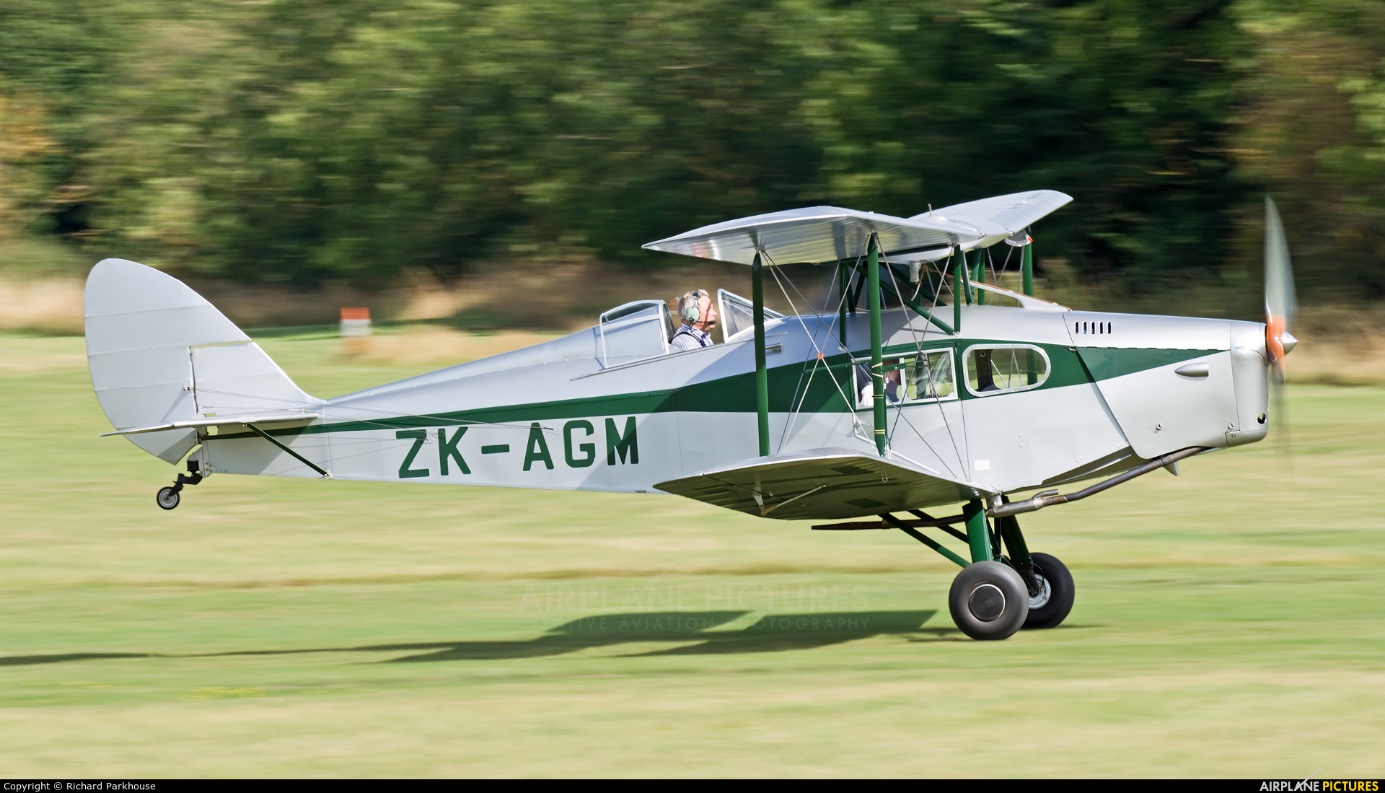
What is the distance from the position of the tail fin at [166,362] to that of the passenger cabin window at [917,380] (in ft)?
12.6

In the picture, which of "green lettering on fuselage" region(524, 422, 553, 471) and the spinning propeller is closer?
the spinning propeller

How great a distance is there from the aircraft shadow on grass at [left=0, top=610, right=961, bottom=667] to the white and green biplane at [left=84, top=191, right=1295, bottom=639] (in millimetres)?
832

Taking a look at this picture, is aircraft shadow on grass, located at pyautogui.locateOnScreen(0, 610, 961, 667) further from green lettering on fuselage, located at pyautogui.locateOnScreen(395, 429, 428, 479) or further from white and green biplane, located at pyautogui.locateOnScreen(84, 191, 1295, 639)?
green lettering on fuselage, located at pyautogui.locateOnScreen(395, 429, 428, 479)

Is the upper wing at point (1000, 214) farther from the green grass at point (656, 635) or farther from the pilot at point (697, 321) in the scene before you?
the green grass at point (656, 635)

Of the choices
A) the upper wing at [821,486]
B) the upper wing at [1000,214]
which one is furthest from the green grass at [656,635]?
the upper wing at [1000,214]

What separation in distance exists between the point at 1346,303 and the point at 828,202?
10.00 m

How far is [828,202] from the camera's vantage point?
1152 inches

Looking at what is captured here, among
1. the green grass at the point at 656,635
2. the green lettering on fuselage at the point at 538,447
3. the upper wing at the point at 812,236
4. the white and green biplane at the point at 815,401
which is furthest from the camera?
the green lettering on fuselage at the point at 538,447

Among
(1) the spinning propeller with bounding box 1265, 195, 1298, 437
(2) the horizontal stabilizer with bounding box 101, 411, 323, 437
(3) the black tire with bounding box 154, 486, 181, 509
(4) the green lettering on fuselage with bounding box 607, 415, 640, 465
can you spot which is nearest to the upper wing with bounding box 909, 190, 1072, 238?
(1) the spinning propeller with bounding box 1265, 195, 1298, 437

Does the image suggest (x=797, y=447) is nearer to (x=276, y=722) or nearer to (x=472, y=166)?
(x=276, y=722)

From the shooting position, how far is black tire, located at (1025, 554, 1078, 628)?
34.5 ft

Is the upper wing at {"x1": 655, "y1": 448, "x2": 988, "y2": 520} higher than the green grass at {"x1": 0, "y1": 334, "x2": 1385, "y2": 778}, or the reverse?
the upper wing at {"x1": 655, "y1": 448, "x2": 988, "y2": 520}

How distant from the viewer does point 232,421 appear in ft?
34.0

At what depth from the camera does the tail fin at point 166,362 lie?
34.4 ft
